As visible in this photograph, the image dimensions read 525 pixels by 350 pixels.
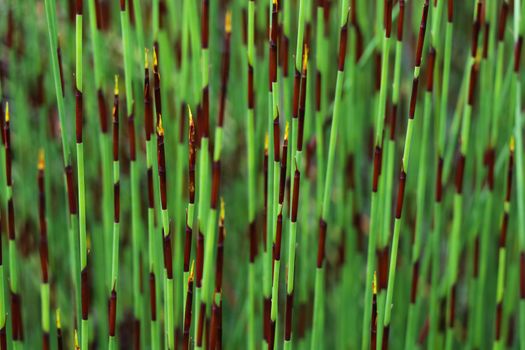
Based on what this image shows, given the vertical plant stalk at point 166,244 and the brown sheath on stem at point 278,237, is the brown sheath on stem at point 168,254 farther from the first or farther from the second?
the brown sheath on stem at point 278,237

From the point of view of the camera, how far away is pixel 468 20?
67.6 inches

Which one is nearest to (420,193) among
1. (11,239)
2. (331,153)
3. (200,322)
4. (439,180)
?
(439,180)

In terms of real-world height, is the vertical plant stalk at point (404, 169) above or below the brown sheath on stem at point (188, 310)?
above

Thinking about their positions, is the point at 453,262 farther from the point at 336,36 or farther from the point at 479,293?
the point at 336,36

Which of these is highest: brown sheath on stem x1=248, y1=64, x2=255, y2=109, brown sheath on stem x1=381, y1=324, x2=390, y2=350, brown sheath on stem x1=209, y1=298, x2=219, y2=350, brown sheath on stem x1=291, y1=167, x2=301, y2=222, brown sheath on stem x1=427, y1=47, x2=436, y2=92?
brown sheath on stem x1=427, y1=47, x2=436, y2=92

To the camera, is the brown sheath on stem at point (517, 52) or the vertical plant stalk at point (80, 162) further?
the brown sheath on stem at point (517, 52)

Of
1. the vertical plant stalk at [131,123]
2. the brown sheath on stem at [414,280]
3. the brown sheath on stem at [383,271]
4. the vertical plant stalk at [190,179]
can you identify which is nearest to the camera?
the vertical plant stalk at [190,179]

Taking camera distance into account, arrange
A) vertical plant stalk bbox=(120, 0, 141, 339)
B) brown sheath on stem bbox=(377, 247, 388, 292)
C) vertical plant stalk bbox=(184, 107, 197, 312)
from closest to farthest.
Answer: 1. vertical plant stalk bbox=(184, 107, 197, 312)
2. vertical plant stalk bbox=(120, 0, 141, 339)
3. brown sheath on stem bbox=(377, 247, 388, 292)

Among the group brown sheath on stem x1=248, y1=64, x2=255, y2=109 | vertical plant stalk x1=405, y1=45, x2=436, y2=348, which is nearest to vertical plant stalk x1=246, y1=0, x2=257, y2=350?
brown sheath on stem x1=248, y1=64, x2=255, y2=109

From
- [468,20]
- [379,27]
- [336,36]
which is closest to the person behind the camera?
[379,27]

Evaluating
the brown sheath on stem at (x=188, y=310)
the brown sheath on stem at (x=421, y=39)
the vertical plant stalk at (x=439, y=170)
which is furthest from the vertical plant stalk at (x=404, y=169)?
the brown sheath on stem at (x=188, y=310)

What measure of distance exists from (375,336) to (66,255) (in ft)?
2.36

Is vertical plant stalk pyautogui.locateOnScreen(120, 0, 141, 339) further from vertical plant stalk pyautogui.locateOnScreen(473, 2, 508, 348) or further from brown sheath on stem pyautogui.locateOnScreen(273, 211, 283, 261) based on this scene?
vertical plant stalk pyautogui.locateOnScreen(473, 2, 508, 348)

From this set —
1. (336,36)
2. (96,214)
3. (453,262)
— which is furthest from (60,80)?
(336,36)
